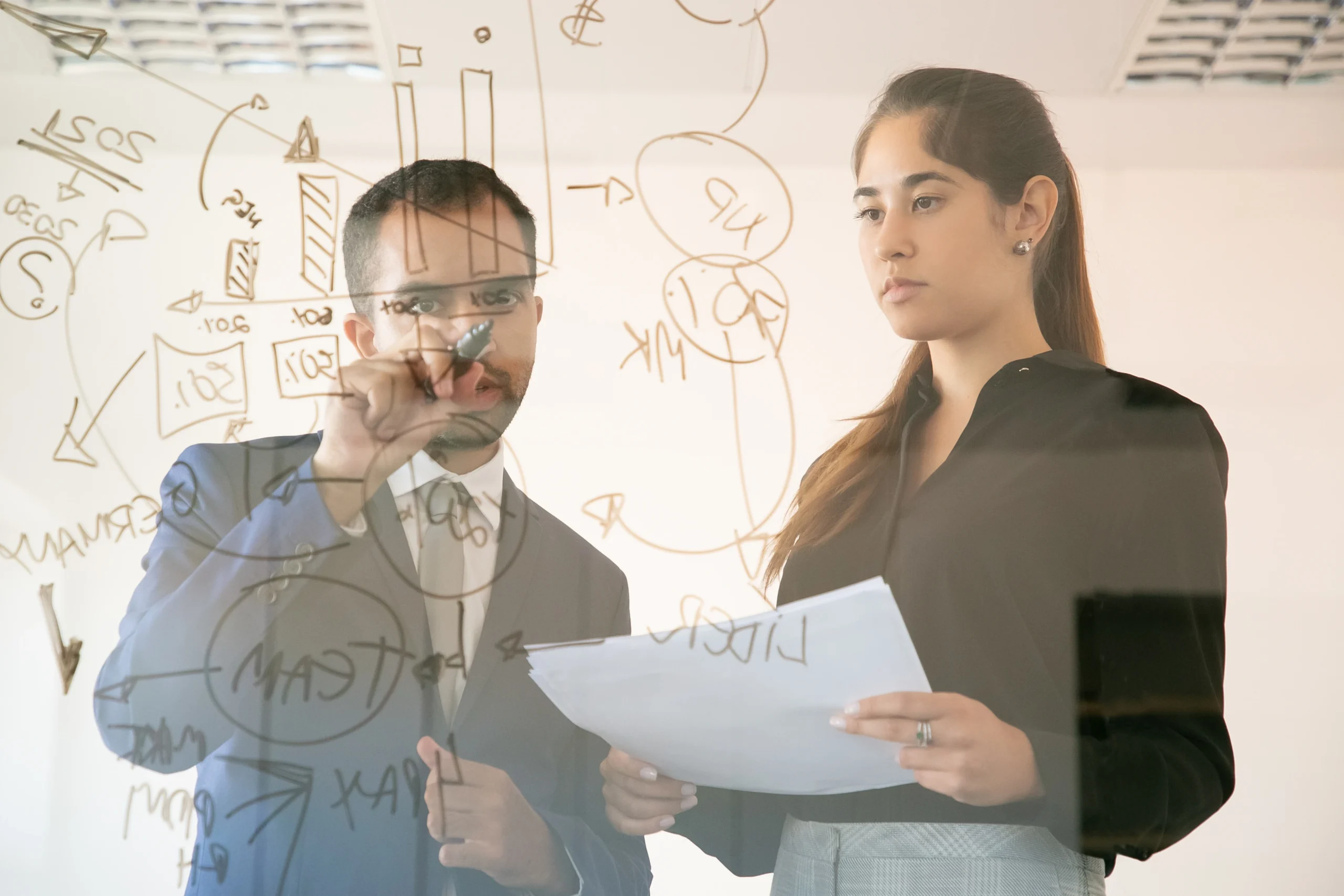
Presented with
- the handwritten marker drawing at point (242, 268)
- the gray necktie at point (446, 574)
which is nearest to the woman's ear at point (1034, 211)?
the gray necktie at point (446, 574)

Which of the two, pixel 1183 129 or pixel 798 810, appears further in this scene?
pixel 1183 129

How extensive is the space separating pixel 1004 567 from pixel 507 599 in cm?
42

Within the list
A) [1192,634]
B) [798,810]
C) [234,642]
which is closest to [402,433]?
[234,642]

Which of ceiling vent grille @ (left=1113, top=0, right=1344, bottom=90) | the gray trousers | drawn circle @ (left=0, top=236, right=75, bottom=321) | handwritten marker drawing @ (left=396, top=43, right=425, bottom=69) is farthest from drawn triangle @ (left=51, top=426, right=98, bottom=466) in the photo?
ceiling vent grille @ (left=1113, top=0, right=1344, bottom=90)

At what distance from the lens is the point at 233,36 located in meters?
0.94

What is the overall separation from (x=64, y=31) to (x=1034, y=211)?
35.8 inches

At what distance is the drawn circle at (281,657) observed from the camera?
0.85 metres

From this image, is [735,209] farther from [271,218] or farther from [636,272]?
[271,218]

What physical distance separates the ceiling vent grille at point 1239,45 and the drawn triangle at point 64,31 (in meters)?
0.96

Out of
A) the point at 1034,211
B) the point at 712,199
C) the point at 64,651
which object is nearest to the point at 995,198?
the point at 1034,211

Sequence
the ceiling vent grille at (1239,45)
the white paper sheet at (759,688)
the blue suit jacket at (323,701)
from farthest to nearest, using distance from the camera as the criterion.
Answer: the ceiling vent grille at (1239,45)
the blue suit jacket at (323,701)
the white paper sheet at (759,688)

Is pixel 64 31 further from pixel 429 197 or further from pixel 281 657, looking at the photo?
pixel 281 657

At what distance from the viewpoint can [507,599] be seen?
0.88m

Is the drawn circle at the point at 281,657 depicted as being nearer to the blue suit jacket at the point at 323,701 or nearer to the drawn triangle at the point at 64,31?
the blue suit jacket at the point at 323,701
